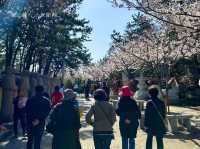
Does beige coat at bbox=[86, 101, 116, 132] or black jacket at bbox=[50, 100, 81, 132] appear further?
beige coat at bbox=[86, 101, 116, 132]

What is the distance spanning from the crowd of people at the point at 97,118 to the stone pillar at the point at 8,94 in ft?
29.3

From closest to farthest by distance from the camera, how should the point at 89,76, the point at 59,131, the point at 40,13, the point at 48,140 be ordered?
the point at 59,131
the point at 48,140
the point at 40,13
the point at 89,76

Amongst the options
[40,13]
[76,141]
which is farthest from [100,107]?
[40,13]

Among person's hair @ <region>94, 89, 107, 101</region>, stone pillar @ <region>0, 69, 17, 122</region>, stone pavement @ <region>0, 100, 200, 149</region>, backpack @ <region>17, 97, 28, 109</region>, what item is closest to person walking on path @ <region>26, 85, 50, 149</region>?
person's hair @ <region>94, 89, 107, 101</region>

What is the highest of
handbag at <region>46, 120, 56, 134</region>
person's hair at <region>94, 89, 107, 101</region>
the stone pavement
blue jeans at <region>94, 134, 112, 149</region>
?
person's hair at <region>94, 89, 107, 101</region>

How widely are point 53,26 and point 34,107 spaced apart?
2306cm

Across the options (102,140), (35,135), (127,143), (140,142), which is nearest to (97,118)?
(102,140)

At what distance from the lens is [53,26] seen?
3400 cm

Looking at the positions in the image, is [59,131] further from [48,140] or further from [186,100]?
[186,100]

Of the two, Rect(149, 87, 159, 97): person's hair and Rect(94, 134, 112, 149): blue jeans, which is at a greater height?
Rect(149, 87, 159, 97): person's hair

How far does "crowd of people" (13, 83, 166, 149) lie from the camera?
28.6ft

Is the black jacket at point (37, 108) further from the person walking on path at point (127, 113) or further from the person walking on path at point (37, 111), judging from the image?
the person walking on path at point (127, 113)

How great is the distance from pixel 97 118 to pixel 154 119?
169cm

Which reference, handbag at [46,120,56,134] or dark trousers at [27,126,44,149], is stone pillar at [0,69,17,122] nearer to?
dark trousers at [27,126,44,149]
